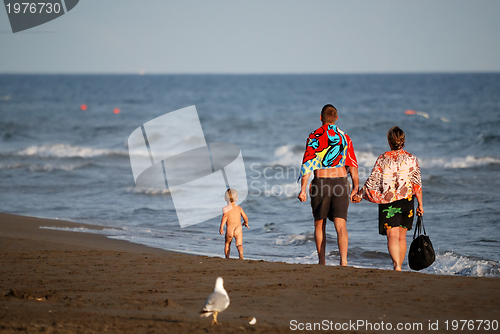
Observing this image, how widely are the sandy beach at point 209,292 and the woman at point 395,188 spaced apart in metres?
0.48

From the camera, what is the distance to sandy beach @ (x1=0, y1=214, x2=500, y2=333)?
326cm

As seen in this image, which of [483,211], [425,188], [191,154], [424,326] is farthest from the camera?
[191,154]

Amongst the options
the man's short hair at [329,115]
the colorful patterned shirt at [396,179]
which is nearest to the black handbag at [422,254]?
the colorful patterned shirt at [396,179]

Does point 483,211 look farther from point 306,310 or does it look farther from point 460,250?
point 306,310

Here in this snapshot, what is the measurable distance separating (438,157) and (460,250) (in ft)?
38.3

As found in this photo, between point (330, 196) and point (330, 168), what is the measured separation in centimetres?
29

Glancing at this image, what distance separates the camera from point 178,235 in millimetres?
7965

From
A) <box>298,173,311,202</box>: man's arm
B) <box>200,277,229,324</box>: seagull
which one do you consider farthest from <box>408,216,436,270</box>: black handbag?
<box>200,277,229,324</box>: seagull

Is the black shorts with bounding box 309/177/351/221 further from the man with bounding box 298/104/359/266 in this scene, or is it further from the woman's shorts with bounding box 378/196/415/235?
the woman's shorts with bounding box 378/196/415/235

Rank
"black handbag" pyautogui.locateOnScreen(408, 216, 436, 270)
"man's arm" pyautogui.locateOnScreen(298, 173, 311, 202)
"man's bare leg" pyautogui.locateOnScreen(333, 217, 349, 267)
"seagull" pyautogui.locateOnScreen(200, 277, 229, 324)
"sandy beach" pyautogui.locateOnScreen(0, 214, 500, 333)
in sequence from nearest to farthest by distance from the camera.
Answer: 1. "seagull" pyautogui.locateOnScreen(200, 277, 229, 324)
2. "sandy beach" pyautogui.locateOnScreen(0, 214, 500, 333)
3. "black handbag" pyautogui.locateOnScreen(408, 216, 436, 270)
4. "man's arm" pyautogui.locateOnScreen(298, 173, 311, 202)
5. "man's bare leg" pyautogui.locateOnScreen(333, 217, 349, 267)

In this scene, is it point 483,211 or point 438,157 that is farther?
point 438,157

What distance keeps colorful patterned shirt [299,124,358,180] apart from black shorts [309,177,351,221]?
150 mm

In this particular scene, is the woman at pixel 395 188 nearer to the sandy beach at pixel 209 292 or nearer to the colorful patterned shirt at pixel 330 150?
the colorful patterned shirt at pixel 330 150

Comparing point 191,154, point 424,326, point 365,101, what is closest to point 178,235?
point 424,326
